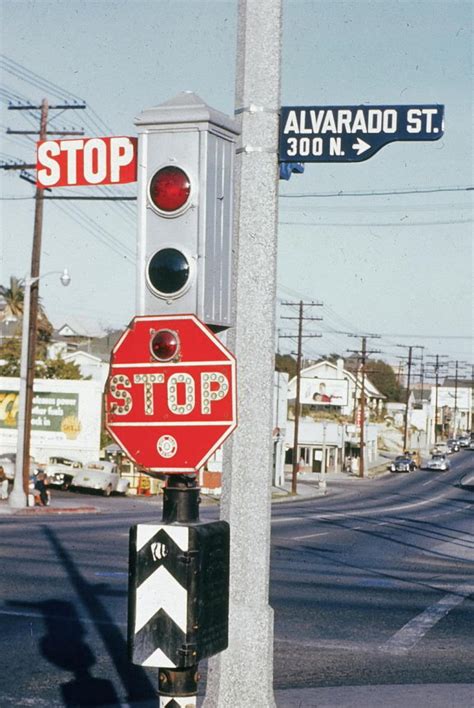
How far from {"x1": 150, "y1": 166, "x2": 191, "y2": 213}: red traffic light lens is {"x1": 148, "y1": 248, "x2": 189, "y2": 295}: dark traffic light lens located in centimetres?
19

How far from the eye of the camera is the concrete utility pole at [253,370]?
5.23m

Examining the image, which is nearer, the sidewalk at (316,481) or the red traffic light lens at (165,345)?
the red traffic light lens at (165,345)

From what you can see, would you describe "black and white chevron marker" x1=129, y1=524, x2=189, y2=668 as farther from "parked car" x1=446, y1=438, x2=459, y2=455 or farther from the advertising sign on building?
"parked car" x1=446, y1=438, x2=459, y2=455

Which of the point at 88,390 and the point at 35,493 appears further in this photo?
the point at 88,390

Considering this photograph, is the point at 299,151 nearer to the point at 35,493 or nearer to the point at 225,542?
the point at 225,542

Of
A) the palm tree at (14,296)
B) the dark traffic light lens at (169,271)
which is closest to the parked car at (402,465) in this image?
the palm tree at (14,296)

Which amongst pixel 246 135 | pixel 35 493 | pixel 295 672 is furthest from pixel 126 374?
pixel 35 493

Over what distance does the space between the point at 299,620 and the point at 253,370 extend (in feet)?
30.0

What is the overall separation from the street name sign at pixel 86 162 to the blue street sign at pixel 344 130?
3.15 feet

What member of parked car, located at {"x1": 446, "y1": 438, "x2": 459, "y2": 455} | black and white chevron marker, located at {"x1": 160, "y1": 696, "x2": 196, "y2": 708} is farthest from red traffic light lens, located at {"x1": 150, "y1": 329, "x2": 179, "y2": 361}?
parked car, located at {"x1": 446, "y1": 438, "x2": 459, "y2": 455}

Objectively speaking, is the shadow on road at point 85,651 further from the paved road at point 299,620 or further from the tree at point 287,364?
the tree at point 287,364

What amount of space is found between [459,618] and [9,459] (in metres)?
40.2

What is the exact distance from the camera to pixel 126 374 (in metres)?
4.36

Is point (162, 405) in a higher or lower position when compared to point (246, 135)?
lower
